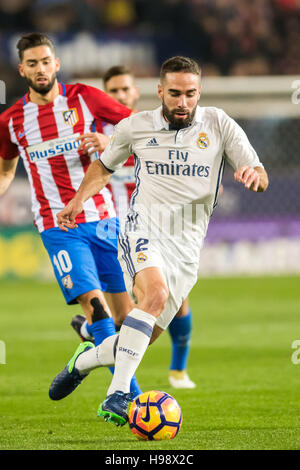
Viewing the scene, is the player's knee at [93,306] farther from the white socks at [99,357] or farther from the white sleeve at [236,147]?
the white sleeve at [236,147]

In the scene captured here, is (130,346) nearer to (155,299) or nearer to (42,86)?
(155,299)

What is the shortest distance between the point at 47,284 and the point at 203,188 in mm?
11023

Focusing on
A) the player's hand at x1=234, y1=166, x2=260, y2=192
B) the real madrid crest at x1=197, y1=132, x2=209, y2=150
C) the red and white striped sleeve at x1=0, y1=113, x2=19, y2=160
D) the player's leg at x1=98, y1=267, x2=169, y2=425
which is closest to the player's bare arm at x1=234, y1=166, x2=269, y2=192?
the player's hand at x1=234, y1=166, x2=260, y2=192

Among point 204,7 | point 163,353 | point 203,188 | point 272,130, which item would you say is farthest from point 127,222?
point 204,7

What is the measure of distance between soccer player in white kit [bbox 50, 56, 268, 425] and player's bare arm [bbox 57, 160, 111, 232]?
1 centimetres

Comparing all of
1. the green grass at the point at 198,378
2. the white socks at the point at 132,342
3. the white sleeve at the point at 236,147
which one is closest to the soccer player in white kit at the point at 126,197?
the green grass at the point at 198,378

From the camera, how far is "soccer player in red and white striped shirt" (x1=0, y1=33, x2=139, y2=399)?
20.2 feet

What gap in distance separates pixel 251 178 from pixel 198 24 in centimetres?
1552

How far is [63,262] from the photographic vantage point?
6.07 m

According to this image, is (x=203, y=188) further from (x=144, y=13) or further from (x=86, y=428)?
(x=144, y=13)

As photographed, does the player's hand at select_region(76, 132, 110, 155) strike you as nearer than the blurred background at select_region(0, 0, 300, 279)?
Yes

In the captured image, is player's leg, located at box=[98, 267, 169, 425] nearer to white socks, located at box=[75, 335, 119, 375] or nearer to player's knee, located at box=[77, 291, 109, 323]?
white socks, located at box=[75, 335, 119, 375]

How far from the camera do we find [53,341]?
10078 millimetres
